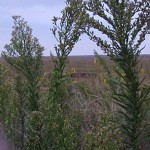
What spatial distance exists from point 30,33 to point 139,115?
2.28 m

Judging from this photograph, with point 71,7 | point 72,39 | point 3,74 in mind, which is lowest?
point 3,74

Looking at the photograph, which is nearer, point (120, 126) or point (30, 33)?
point (120, 126)

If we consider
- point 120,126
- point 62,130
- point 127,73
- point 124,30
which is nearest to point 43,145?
point 62,130

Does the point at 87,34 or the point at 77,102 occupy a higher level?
the point at 87,34

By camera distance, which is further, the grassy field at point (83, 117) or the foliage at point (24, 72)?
the foliage at point (24, 72)

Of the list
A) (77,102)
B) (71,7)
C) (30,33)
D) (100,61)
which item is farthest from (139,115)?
(77,102)

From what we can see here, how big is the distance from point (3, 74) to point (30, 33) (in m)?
0.69

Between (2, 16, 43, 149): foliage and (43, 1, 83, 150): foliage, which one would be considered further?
(2, 16, 43, 149): foliage

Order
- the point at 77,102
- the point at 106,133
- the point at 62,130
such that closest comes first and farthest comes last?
1. the point at 106,133
2. the point at 62,130
3. the point at 77,102

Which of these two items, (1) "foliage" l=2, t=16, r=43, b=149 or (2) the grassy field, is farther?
(1) "foliage" l=2, t=16, r=43, b=149

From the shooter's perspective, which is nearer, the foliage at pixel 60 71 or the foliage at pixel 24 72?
the foliage at pixel 60 71

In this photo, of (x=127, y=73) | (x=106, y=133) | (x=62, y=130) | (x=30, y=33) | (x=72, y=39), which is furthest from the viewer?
(x=30, y=33)

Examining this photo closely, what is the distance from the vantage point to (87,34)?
4.38m

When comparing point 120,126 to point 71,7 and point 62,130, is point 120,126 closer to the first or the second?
point 62,130
